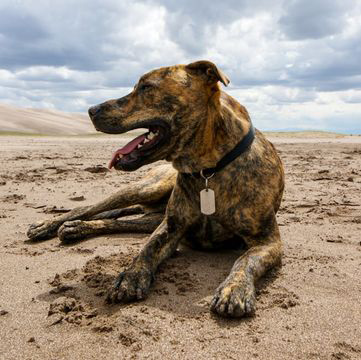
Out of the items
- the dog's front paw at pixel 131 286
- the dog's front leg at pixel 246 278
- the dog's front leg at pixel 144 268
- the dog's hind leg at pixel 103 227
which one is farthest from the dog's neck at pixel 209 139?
the dog's hind leg at pixel 103 227

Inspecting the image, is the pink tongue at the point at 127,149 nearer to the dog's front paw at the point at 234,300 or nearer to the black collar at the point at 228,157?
the black collar at the point at 228,157

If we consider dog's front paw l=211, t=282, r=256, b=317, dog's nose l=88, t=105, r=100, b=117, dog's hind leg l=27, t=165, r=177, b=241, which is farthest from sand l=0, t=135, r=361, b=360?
dog's nose l=88, t=105, r=100, b=117

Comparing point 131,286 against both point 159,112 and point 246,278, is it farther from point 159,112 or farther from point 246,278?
point 159,112

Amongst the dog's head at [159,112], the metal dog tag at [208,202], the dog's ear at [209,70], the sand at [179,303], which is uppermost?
the dog's ear at [209,70]

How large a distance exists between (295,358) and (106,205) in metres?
3.28

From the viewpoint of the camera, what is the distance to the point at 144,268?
324cm

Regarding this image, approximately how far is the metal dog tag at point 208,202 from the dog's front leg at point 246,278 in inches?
16.7

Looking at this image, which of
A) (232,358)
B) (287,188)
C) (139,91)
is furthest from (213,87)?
(287,188)

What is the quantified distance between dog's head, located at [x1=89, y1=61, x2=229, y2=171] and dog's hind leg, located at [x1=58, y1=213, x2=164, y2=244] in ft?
4.72

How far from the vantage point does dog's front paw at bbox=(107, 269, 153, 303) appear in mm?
2891

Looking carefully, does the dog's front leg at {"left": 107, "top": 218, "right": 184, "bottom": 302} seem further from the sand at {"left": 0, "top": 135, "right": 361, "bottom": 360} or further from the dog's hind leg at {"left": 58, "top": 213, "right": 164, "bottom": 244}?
the dog's hind leg at {"left": 58, "top": 213, "right": 164, "bottom": 244}

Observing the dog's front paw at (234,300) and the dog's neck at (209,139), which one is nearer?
the dog's front paw at (234,300)

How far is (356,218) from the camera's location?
5250mm

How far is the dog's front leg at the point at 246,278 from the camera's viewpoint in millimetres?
2662
